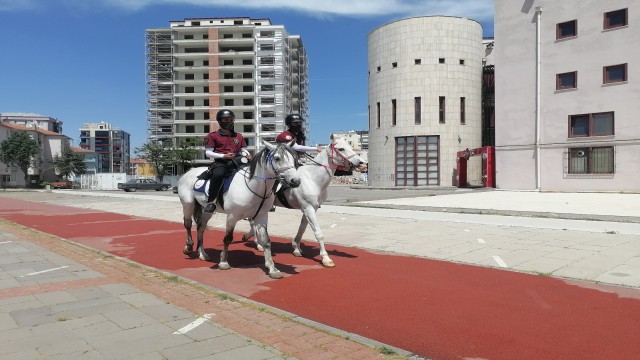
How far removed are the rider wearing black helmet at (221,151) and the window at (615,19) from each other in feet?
107

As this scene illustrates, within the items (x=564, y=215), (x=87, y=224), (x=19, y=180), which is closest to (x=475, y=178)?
(x=564, y=215)

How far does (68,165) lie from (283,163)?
8723 centimetres

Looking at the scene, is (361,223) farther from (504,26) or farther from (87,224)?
(504,26)

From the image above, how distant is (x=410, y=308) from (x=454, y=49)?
45.5 meters

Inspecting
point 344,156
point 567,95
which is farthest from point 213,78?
point 344,156

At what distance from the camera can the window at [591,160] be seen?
3139cm

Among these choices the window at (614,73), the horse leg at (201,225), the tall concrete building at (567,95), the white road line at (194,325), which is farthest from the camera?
the window at (614,73)

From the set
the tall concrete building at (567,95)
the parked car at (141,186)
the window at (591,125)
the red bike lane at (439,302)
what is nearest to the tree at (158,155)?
the parked car at (141,186)

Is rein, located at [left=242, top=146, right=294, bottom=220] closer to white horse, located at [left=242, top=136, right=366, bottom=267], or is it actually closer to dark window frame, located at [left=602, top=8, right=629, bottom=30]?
white horse, located at [left=242, top=136, right=366, bottom=267]

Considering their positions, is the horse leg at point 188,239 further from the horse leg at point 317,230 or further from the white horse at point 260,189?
the horse leg at point 317,230

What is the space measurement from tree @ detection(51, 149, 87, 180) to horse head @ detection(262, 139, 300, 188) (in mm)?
86783

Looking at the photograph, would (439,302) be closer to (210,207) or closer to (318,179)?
(318,179)

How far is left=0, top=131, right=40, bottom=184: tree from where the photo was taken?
73.6m

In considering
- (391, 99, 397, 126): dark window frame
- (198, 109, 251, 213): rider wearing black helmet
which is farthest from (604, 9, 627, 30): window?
(198, 109, 251, 213): rider wearing black helmet
